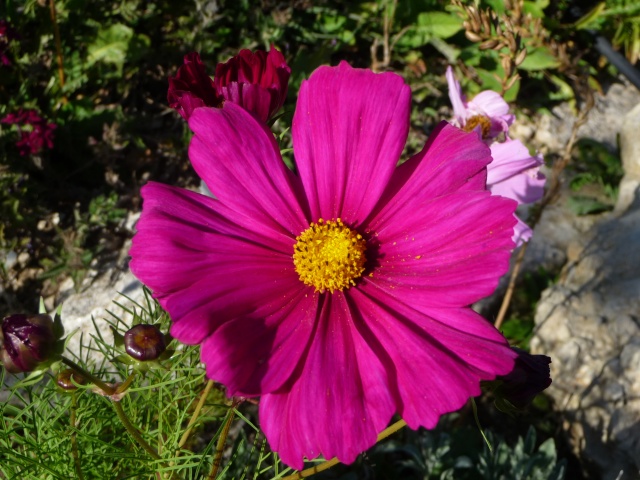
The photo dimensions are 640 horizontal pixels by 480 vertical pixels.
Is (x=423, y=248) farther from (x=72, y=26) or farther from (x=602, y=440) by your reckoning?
(x=72, y=26)

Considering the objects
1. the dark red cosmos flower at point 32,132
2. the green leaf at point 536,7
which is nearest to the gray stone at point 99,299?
the dark red cosmos flower at point 32,132

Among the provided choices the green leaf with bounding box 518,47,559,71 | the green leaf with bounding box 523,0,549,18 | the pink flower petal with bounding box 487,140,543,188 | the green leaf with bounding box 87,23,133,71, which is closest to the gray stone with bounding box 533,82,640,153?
the green leaf with bounding box 518,47,559,71

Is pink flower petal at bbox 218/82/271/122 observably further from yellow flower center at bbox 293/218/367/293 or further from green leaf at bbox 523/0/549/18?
green leaf at bbox 523/0/549/18

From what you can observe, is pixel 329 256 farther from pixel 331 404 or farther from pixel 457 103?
pixel 457 103

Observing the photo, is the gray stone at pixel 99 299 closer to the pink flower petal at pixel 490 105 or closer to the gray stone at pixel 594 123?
the pink flower petal at pixel 490 105

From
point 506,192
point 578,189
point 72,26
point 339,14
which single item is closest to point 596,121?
point 578,189

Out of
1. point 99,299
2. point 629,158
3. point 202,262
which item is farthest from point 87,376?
point 629,158
